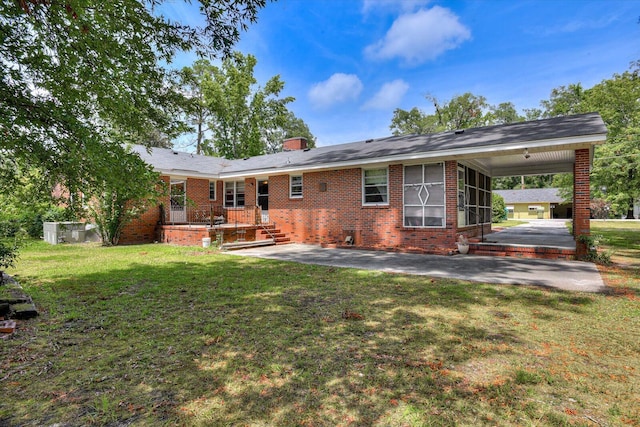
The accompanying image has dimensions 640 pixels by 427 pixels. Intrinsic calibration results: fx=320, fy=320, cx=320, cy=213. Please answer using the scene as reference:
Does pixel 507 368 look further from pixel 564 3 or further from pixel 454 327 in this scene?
pixel 564 3

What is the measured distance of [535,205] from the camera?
42.2 metres

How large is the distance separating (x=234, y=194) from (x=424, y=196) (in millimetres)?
10442

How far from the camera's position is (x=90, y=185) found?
4.95 m

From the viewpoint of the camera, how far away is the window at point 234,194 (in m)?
17.2

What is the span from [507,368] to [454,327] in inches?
40.8

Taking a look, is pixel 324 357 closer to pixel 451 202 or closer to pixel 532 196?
pixel 451 202

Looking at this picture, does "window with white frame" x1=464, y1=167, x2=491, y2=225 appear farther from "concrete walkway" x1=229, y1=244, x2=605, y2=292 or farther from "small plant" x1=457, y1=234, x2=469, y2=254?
"concrete walkway" x1=229, y1=244, x2=605, y2=292

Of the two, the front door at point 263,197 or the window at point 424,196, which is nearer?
the window at point 424,196

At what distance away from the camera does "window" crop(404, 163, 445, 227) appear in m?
10.9

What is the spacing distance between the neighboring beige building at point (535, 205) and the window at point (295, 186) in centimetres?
3587

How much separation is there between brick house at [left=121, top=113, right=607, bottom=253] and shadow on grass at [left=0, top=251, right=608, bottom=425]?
407 cm

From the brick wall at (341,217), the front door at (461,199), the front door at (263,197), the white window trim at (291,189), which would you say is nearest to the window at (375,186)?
the brick wall at (341,217)

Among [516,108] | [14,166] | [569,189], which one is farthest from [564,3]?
[516,108]

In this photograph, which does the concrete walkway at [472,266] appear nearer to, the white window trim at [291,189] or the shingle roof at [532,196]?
the white window trim at [291,189]
